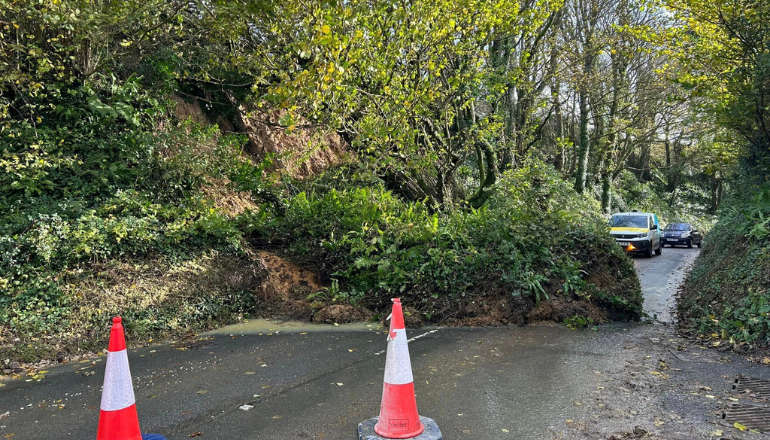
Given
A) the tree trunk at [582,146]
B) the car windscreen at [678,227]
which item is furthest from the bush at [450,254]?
the car windscreen at [678,227]

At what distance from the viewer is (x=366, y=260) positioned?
29.8ft

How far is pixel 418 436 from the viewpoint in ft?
12.9

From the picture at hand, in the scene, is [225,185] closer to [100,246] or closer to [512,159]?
[100,246]

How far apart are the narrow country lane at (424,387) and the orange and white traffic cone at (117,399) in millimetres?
706

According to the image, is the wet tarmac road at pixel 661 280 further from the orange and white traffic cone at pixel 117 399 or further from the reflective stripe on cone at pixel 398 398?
the orange and white traffic cone at pixel 117 399

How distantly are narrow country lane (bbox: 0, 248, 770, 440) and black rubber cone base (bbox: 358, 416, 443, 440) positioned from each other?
0.15 meters

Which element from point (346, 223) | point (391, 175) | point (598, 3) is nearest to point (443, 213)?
point (391, 175)

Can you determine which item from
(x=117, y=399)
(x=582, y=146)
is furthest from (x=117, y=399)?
(x=582, y=146)

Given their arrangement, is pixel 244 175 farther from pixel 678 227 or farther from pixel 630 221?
pixel 678 227

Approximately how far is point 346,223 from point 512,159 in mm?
8781

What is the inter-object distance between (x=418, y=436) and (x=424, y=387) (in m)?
1.38

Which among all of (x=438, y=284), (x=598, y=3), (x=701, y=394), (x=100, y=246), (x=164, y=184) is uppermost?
(x=598, y=3)

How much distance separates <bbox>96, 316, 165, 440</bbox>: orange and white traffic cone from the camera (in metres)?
3.44

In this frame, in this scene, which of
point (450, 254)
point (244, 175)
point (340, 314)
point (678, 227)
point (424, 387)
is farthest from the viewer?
point (678, 227)
